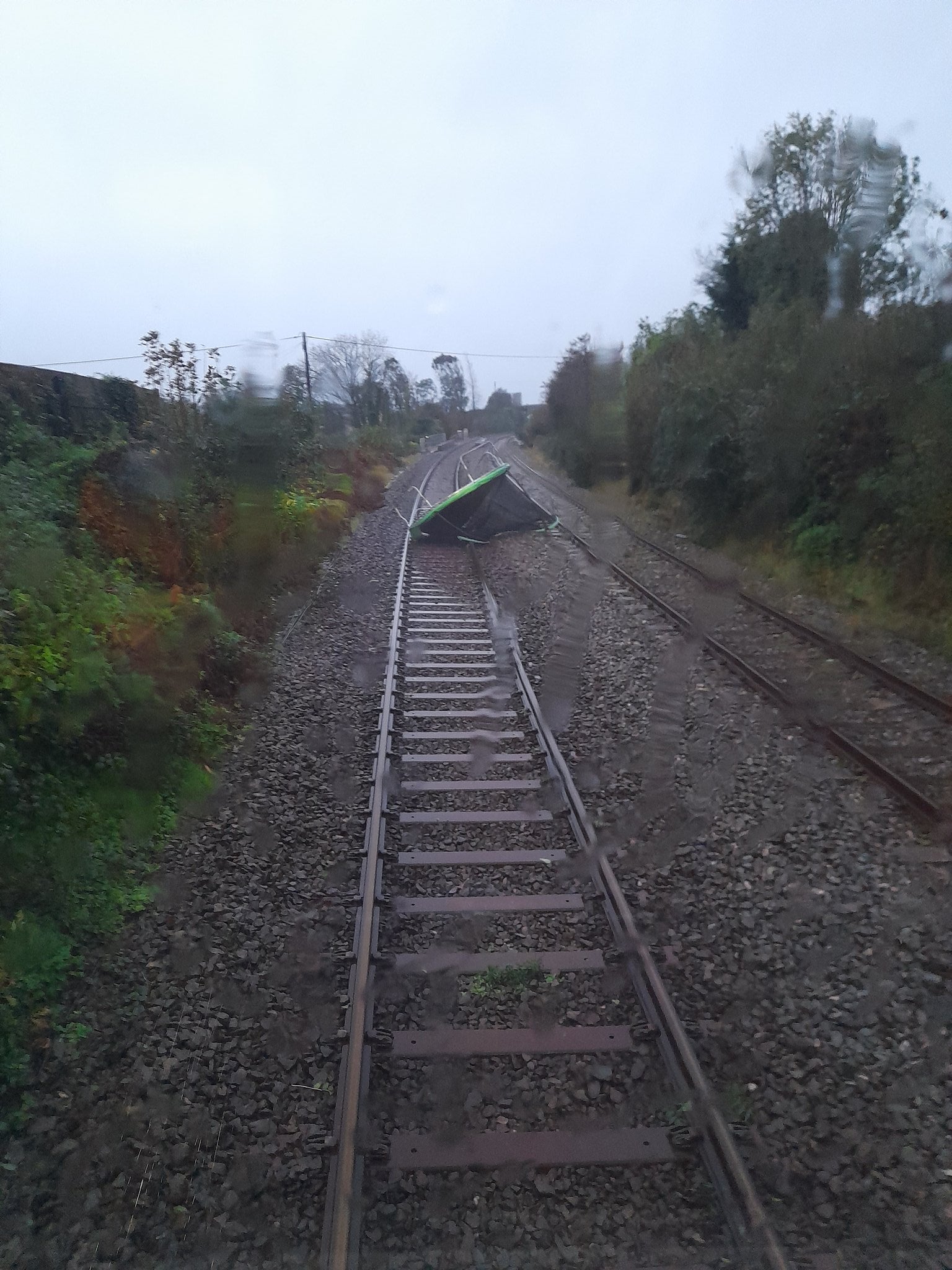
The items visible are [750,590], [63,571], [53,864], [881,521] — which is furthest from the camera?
[750,590]

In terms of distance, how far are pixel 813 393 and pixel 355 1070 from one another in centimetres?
1174

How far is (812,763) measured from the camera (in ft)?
19.3

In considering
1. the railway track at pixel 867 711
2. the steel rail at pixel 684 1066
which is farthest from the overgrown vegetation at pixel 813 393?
the steel rail at pixel 684 1066

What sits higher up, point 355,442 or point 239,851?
point 355,442

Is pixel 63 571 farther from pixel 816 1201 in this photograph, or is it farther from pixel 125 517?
pixel 816 1201

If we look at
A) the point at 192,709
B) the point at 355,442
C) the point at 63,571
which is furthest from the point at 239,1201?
the point at 355,442

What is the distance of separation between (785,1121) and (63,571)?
6.13 metres

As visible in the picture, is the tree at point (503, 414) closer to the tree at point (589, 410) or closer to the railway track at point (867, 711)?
the tree at point (589, 410)

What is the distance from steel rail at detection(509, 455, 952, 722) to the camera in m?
6.70

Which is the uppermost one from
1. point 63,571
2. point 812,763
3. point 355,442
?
point 355,442

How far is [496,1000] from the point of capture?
3.70m

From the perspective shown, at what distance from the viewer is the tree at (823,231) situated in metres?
12.2

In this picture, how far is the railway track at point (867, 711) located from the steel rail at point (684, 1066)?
2.13m

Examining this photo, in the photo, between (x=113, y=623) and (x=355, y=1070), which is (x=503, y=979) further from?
(x=113, y=623)
